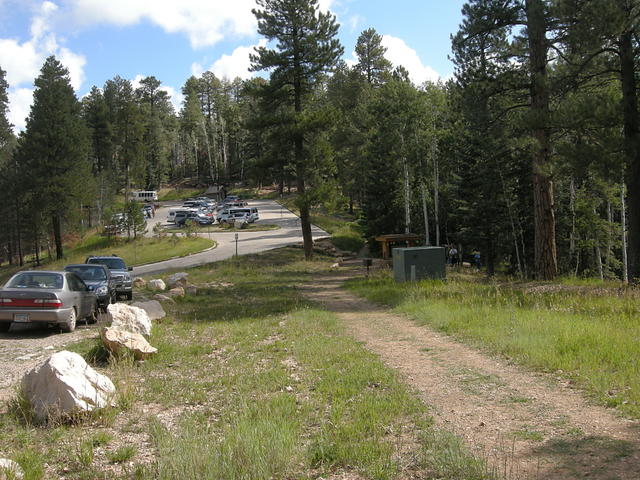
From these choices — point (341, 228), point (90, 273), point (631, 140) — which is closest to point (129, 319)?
point (90, 273)

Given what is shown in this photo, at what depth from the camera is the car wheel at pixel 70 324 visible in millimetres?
11711

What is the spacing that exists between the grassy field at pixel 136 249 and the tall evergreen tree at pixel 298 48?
15.1 m

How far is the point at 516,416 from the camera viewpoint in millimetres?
5660

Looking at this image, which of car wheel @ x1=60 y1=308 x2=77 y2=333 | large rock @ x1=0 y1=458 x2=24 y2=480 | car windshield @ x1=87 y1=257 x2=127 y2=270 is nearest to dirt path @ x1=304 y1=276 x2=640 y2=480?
large rock @ x1=0 y1=458 x2=24 y2=480

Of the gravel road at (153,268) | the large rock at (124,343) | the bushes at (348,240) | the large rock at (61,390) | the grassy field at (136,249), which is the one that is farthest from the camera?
the bushes at (348,240)

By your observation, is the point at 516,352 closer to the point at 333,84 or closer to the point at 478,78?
the point at 478,78

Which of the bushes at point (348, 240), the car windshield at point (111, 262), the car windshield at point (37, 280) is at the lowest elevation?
the bushes at point (348, 240)

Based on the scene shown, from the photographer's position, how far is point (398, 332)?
37.2 ft

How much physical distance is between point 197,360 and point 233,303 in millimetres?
8487

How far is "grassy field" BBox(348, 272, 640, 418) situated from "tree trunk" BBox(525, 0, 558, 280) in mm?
1835

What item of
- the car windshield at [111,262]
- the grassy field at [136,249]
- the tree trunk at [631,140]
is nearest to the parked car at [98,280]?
the car windshield at [111,262]

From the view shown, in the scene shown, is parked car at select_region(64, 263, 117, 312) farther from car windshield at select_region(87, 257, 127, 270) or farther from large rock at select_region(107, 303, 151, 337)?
large rock at select_region(107, 303, 151, 337)

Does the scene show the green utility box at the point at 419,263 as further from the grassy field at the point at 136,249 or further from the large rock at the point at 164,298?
the grassy field at the point at 136,249

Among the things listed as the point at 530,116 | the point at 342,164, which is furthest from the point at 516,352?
the point at 342,164
